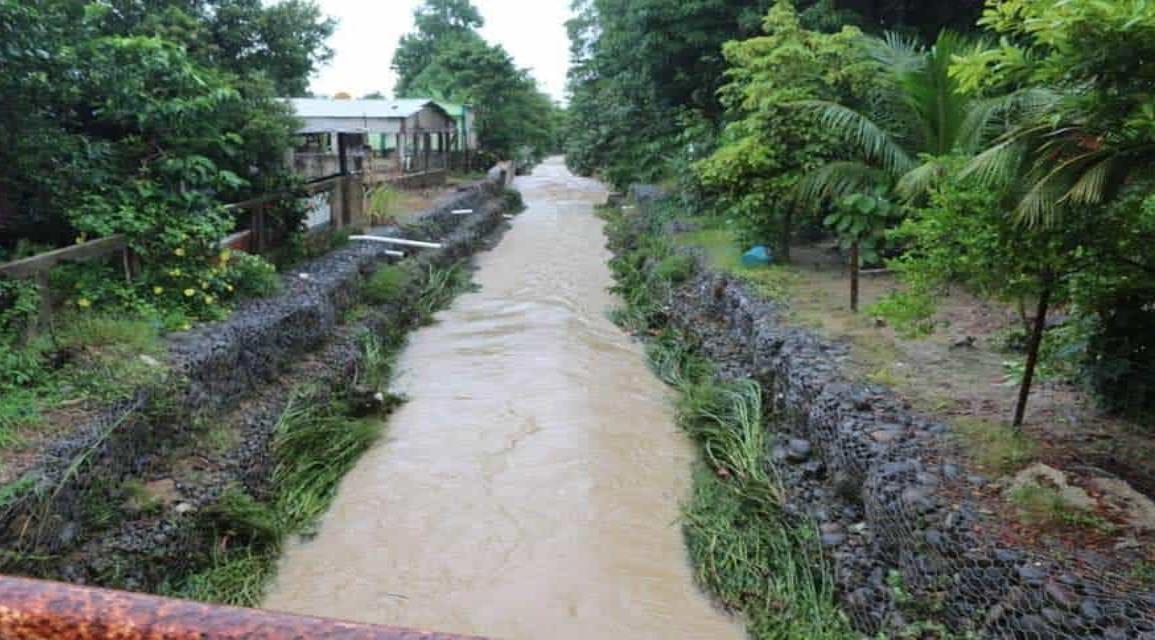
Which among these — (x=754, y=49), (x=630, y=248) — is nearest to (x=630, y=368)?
(x=754, y=49)

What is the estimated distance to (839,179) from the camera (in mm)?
9320

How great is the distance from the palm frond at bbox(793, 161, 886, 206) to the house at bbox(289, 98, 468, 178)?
892 cm

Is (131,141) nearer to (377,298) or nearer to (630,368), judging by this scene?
(377,298)

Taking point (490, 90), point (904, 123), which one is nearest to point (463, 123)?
point (490, 90)

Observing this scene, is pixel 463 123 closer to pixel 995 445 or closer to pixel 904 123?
pixel 904 123

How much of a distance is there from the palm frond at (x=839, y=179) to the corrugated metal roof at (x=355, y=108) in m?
12.0

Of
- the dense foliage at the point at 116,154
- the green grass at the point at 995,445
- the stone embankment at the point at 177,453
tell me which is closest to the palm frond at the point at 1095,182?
the green grass at the point at 995,445

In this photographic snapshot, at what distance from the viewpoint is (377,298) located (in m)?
10.9

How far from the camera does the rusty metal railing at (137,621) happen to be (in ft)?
2.50

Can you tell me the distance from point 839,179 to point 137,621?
932 cm

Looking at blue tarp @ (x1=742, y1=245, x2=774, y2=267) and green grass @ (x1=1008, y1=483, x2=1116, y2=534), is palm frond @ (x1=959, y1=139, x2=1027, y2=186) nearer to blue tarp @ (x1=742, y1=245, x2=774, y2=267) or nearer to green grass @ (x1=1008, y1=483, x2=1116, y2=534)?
green grass @ (x1=1008, y1=483, x2=1116, y2=534)

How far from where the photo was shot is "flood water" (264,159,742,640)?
16.0 feet

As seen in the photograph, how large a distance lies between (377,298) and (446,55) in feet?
93.6

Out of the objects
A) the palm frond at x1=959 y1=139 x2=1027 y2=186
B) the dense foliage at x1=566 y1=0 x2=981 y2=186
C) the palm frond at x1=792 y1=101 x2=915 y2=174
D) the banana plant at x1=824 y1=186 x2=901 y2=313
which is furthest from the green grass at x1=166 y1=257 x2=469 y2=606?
the dense foliage at x1=566 y1=0 x2=981 y2=186
